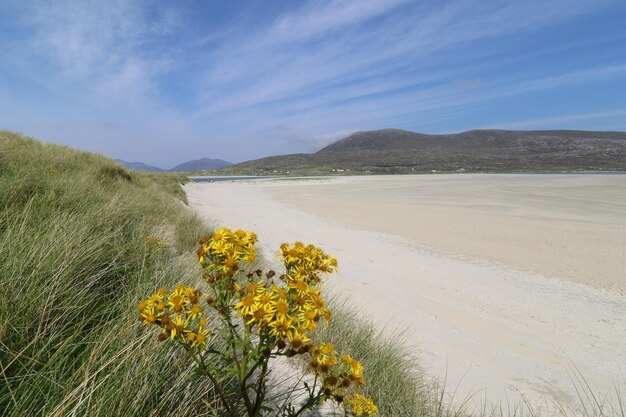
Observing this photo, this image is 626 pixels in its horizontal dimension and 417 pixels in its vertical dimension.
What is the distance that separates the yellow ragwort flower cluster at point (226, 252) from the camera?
5.04ft

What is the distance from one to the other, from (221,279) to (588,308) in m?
7.36

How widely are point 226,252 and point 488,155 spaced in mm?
143440

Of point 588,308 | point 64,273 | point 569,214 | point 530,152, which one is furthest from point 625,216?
point 530,152

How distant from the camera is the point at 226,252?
156 centimetres

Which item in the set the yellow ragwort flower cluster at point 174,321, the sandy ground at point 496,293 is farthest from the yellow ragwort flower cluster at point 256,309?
the sandy ground at point 496,293

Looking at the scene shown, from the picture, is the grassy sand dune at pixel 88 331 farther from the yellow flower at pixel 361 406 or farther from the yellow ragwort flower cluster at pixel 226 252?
the yellow flower at pixel 361 406

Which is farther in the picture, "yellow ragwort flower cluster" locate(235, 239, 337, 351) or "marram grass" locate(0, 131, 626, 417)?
"marram grass" locate(0, 131, 626, 417)

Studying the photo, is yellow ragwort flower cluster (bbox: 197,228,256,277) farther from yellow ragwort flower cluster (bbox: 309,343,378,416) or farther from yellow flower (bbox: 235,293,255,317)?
yellow ragwort flower cluster (bbox: 309,343,378,416)

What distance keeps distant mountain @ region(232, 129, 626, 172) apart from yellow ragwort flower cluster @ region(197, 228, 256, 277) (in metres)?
103

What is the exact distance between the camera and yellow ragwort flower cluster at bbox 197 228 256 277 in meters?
1.54

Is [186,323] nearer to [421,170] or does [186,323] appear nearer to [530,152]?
[421,170]

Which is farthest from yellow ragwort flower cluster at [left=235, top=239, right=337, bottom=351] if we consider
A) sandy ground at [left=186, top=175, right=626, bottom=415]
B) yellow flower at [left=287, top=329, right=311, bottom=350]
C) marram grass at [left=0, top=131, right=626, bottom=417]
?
sandy ground at [left=186, top=175, right=626, bottom=415]

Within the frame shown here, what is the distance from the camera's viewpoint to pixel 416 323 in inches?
202

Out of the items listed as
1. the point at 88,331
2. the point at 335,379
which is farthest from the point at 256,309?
the point at 88,331
